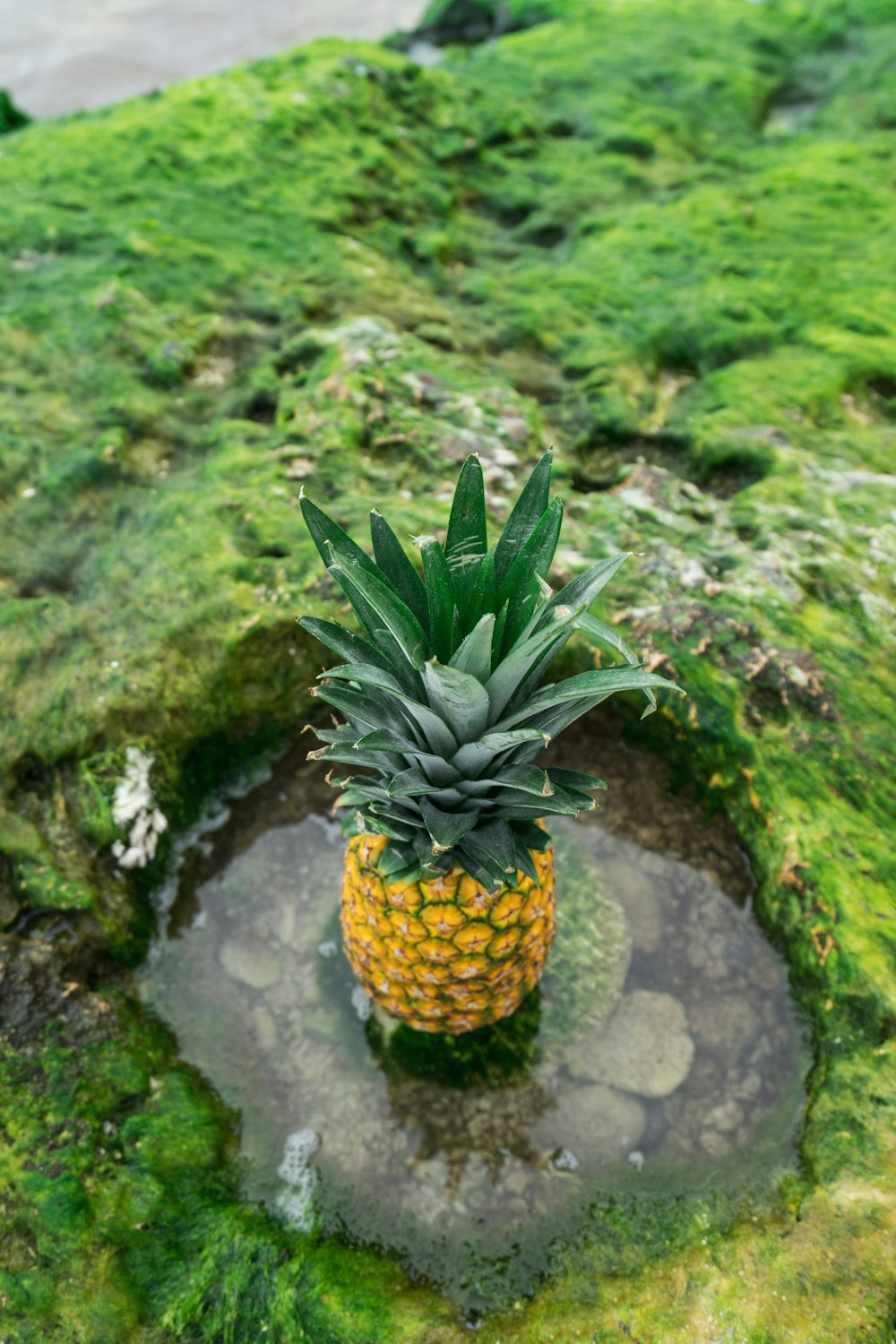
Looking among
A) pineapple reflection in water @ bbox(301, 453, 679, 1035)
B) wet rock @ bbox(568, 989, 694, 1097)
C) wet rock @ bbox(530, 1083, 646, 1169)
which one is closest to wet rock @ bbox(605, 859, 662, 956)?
wet rock @ bbox(568, 989, 694, 1097)

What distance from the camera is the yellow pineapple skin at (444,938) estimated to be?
97.2 inches

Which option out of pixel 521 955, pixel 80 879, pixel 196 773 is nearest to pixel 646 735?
pixel 521 955

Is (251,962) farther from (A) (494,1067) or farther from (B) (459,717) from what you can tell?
(B) (459,717)

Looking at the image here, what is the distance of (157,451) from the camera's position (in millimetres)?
4156

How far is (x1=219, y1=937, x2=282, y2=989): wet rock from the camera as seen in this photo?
10.9 ft

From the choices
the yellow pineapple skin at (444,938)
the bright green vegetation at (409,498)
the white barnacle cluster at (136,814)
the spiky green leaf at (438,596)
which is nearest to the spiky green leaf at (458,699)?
the spiky green leaf at (438,596)

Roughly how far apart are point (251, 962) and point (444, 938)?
48.2 inches

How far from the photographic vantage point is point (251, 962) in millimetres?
3342

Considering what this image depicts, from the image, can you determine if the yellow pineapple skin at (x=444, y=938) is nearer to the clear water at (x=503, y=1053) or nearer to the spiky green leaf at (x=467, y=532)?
the clear water at (x=503, y=1053)

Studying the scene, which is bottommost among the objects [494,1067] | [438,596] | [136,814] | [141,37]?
[494,1067]

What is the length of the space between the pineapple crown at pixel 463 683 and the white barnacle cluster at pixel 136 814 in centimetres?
126

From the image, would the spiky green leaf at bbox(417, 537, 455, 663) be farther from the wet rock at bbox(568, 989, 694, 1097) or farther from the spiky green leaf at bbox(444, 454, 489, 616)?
the wet rock at bbox(568, 989, 694, 1097)

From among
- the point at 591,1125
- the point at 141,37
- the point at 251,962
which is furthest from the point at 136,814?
the point at 141,37

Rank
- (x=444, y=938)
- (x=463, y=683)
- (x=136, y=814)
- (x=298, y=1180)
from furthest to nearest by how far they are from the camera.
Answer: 1. (x=136, y=814)
2. (x=298, y=1180)
3. (x=444, y=938)
4. (x=463, y=683)
